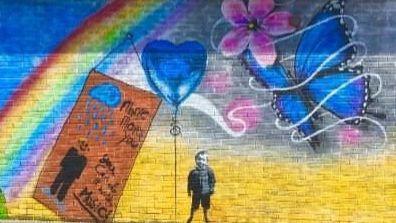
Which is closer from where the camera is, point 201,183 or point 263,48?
point 263,48

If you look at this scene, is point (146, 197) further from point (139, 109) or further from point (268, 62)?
point (268, 62)

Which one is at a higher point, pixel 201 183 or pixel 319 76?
pixel 319 76

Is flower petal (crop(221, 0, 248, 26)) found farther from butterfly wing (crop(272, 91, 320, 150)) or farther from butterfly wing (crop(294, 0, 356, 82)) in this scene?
butterfly wing (crop(272, 91, 320, 150))

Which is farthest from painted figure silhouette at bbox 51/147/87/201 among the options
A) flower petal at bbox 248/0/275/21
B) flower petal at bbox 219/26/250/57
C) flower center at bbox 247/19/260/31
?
flower petal at bbox 248/0/275/21

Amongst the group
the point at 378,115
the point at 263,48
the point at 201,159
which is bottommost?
the point at 201,159

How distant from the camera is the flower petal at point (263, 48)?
7117 mm

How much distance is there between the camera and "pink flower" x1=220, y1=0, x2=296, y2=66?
7086 millimetres

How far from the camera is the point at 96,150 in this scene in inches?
294

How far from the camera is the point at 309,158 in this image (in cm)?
713

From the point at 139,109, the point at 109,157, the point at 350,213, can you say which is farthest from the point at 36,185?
the point at 350,213

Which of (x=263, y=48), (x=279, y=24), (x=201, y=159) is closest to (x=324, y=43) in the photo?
(x=279, y=24)

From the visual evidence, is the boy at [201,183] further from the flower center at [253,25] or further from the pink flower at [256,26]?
the flower center at [253,25]

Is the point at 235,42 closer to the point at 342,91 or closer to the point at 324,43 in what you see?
the point at 324,43

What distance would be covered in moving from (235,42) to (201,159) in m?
1.13
